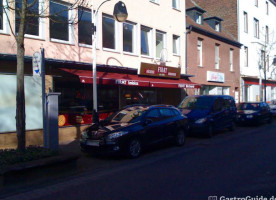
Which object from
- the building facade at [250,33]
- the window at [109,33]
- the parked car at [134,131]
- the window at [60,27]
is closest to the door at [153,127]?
the parked car at [134,131]

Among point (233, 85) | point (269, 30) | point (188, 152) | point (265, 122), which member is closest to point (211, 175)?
point (188, 152)

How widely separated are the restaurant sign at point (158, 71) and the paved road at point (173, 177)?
6.53 m

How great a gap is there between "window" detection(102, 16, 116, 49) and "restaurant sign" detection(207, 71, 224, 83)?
9.94 metres

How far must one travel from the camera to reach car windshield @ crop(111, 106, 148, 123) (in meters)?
9.36

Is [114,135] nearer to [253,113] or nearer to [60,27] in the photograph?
[60,27]

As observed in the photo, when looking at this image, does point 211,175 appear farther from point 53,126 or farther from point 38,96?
point 38,96

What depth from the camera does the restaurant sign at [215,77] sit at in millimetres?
22469

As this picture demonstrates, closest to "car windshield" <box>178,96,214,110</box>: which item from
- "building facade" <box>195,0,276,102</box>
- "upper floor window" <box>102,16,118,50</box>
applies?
"upper floor window" <box>102,16,118,50</box>

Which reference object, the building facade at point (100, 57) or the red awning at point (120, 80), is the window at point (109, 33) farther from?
the red awning at point (120, 80)

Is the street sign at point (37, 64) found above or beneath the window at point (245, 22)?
beneath

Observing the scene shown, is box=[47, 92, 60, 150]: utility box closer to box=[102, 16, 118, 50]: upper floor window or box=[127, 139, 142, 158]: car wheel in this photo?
box=[127, 139, 142, 158]: car wheel

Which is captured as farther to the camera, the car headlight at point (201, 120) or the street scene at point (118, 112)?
the car headlight at point (201, 120)

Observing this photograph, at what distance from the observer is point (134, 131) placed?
8695 mm

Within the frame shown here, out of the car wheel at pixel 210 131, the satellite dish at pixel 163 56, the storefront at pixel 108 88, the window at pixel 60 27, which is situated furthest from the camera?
the satellite dish at pixel 163 56
